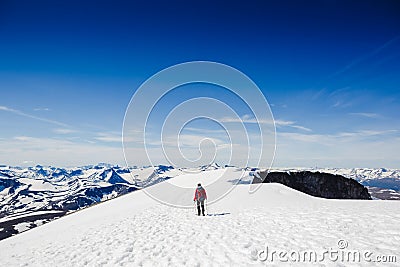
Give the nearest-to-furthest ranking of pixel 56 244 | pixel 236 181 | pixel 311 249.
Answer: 1. pixel 311 249
2. pixel 56 244
3. pixel 236 181

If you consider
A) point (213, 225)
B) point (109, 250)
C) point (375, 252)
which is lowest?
point (109, 250)

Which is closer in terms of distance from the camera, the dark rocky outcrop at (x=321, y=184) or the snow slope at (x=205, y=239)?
the snow slope at (x=205, y=239)

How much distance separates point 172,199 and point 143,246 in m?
15.4

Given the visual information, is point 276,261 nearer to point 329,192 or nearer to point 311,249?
point 311,249

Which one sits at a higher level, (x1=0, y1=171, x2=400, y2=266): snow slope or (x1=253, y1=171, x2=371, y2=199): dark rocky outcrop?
(x1=253, y1=171, x2=371, y2=199): dark rocky outcrop

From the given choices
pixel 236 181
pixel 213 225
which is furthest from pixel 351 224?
pixel 236 181

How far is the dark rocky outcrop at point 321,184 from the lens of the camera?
144ft

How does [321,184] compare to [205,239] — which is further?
[321,184]

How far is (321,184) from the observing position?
44812mm

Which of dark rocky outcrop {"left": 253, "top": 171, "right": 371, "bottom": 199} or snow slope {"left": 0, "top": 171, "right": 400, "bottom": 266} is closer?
snow slope {"left": 0, "top": 171, "right": 400, "bottom": 266}

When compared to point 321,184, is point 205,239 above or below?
below

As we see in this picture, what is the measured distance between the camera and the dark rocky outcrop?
144 ft

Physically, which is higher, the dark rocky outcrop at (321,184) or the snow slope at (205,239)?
the dark rocky outcrop at (321,184)

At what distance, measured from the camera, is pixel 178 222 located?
1684 centimetres
